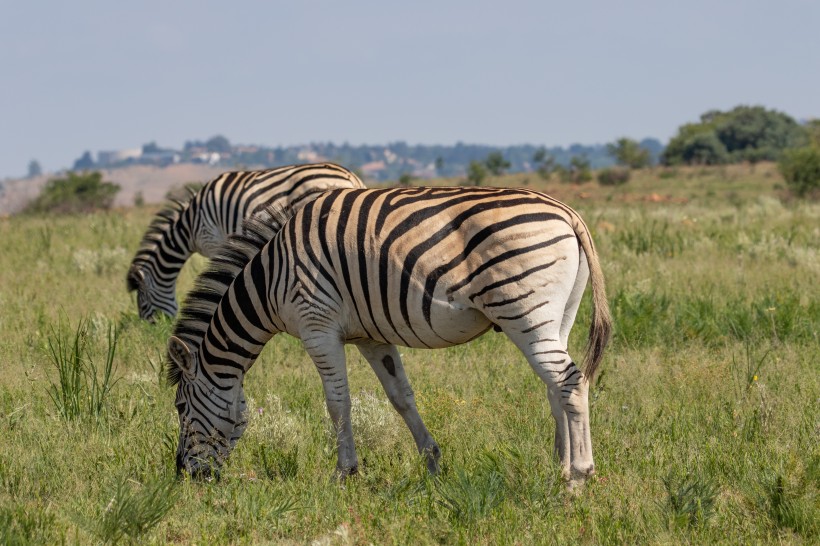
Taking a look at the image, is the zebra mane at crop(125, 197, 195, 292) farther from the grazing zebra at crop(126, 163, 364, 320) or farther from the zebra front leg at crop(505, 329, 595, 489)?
the zebra front leg at crop(505, 329, 595, 489)

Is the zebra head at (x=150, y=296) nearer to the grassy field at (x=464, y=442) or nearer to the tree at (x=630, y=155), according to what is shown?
the grassy field at (x=464, y=442)

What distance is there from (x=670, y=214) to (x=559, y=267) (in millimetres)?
16274

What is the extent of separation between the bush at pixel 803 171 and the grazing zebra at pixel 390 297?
87.9ft

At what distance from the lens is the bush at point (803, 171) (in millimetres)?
29500

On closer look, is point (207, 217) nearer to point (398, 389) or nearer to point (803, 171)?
point (398, 389)

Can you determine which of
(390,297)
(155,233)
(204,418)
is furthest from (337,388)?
(155,233)

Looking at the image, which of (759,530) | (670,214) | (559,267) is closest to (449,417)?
(559,267)

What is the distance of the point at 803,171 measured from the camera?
30.0m

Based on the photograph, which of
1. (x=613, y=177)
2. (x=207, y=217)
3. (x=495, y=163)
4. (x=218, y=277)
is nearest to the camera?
(x=218, y=277)

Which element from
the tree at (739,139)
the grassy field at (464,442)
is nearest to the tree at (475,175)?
the tree at (739,139)

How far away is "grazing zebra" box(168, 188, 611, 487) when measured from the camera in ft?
16.7

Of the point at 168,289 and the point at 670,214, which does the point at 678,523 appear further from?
the point at 670,214

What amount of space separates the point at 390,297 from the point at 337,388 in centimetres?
72

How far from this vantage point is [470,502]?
15.9ft
